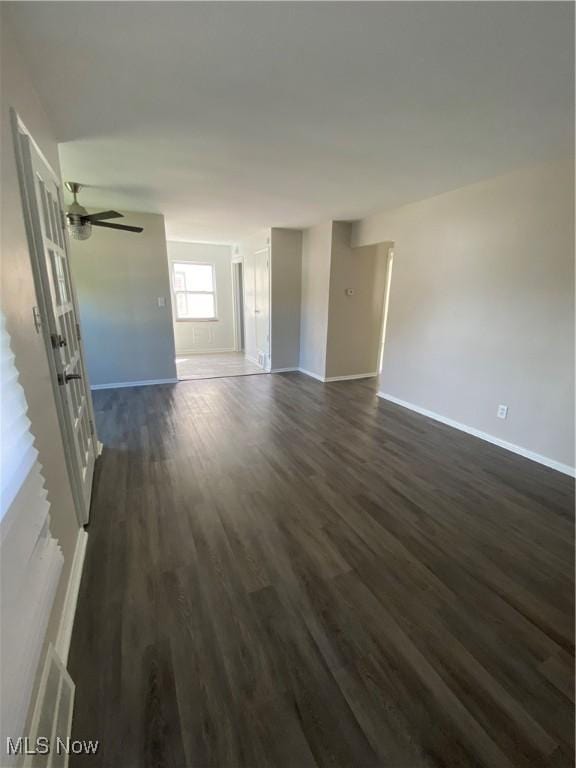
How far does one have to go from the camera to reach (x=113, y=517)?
6.77ft

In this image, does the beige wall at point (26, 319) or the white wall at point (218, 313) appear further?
the white wall at point (218, 313)

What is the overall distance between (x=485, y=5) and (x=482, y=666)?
252 centimetres

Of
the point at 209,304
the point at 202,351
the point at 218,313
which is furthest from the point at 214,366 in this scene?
the point at 209,304

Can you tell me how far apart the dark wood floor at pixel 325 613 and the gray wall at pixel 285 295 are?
10.7 feet

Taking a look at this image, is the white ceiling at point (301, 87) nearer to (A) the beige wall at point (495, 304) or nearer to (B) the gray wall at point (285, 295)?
(A) the beige wall at point (495, 304)

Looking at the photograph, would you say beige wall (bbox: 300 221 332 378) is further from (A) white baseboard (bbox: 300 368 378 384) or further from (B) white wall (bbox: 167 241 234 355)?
(B) white wall (bbox: 167 241 234 355)

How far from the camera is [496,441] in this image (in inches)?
125

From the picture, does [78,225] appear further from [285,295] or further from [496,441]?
[496,441]

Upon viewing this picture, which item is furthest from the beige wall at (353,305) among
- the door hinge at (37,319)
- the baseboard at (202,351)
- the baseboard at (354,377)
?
the door hinge at (37,319)

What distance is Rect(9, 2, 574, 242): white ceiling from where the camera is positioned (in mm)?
1233

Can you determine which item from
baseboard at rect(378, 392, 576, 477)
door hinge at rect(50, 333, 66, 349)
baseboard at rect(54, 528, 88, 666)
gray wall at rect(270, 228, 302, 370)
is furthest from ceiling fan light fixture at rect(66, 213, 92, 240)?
baseboard at rect(378, 392, 576, 477)

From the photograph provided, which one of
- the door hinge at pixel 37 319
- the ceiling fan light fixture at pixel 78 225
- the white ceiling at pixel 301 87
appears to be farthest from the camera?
the ceiling fan light fixture at pixel 78 225

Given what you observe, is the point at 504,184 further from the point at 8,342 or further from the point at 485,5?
the point at 8,342

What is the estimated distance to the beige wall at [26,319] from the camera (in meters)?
1.10
